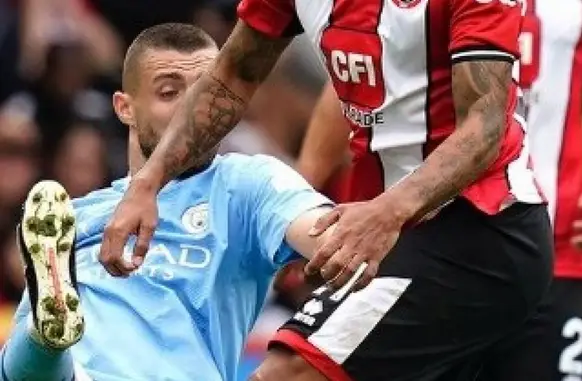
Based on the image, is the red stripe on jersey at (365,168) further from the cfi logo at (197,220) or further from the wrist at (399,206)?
the wrist at (399,206)

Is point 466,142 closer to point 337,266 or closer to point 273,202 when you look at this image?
point 337,266

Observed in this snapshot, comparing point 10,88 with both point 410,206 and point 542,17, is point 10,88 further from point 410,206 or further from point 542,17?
point 410,206

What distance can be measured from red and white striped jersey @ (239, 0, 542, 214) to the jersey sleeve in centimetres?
19

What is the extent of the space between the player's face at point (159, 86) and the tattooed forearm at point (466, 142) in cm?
110

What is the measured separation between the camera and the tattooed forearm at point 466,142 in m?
4.67

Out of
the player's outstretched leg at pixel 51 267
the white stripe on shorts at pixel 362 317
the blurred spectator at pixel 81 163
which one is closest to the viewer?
the player's outstretched leg at pixel 51 267

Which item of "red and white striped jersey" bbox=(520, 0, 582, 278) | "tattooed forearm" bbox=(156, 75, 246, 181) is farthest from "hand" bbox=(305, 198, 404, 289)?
"red and white striped jersey" bbox=(520, 0, 582, 278)

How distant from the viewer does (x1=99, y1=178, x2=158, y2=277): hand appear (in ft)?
16.5

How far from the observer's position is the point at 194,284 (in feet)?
17.9

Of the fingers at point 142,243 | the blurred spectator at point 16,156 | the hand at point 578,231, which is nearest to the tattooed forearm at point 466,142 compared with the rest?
the fingers at point 142,243

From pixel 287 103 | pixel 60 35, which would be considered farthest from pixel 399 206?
pixel 60 35

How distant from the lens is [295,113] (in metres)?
11.4

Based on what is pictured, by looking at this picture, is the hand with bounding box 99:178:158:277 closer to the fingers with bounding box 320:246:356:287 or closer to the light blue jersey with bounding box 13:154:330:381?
the light blue jersey with bounding box 13:154:330:381

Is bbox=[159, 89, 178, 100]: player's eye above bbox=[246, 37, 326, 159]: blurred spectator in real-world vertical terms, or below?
above
